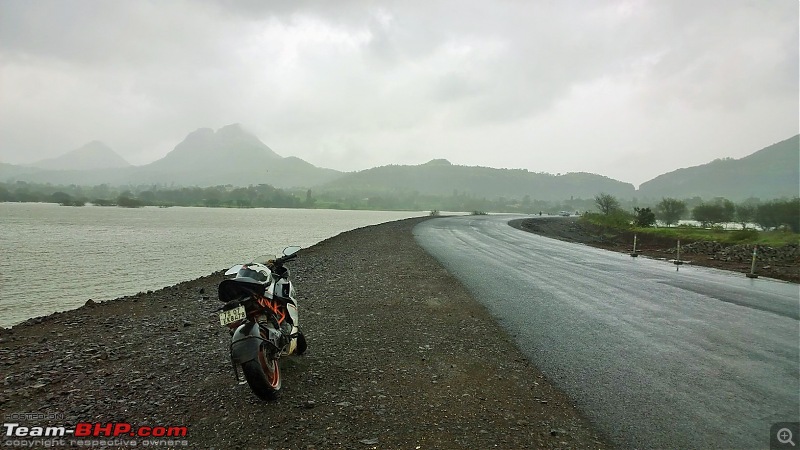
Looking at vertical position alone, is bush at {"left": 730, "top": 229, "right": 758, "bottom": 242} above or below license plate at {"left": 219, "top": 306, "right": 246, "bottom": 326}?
below

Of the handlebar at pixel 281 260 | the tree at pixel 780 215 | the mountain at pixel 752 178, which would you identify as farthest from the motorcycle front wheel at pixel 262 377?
the mountain at pixel 752 178

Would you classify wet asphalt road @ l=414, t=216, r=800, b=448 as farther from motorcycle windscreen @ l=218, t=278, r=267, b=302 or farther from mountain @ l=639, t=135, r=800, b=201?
mountain @ l=639, t=135, r=800, b=201

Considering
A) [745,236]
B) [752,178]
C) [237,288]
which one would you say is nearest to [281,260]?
[237,288]

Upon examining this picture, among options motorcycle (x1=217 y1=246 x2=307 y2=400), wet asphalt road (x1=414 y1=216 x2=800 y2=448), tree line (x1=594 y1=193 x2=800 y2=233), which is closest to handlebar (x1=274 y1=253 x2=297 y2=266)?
motorcycle (x1=217 y1=246 x2=307 y2=400)

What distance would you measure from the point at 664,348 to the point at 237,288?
21.5 ft

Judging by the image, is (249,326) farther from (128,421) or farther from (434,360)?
(434,360)

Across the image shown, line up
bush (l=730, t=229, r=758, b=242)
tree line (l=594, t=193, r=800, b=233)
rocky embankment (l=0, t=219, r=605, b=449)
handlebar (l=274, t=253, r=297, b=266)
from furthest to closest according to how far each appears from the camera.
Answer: tree line (l=594, t=193, r=800, b=233), bush (l=730, t=229, r=758, b=242), handlebar (l=274, t=253, r=297, b=266), rocky embankment (l=0, t=219, r=605, b=449)

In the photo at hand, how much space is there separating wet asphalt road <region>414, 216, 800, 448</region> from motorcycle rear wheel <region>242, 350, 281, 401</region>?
135 inches

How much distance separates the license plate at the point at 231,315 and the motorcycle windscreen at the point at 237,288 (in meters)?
0.15

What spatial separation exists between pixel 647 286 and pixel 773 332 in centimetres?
→ 501

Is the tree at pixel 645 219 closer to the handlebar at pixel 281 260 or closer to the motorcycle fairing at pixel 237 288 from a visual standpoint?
the handlebar at pixel 281 260

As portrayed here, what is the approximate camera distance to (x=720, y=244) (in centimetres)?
2417

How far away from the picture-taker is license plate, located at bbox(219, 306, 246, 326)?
14.6 feet

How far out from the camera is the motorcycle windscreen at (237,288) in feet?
15.0
